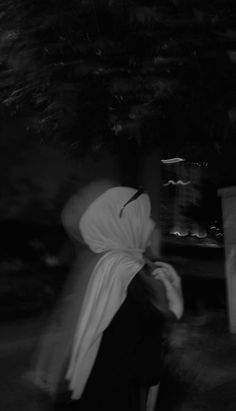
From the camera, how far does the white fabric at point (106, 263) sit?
2.09 metres

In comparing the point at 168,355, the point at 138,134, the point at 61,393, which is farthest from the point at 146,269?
the point at 168,355

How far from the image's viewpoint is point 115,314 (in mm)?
2098

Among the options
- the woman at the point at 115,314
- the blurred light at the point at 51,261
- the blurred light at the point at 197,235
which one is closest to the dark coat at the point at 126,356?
the woman at the point at 115,314

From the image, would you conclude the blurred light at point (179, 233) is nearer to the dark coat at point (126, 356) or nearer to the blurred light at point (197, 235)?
the blurred light at point (197, 235)

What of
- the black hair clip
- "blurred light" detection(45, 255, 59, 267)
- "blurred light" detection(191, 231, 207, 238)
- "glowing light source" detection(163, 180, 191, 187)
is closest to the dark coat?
the black hair clip

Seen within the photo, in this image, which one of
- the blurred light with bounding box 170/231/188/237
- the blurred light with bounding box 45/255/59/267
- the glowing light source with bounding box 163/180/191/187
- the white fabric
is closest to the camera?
the white fabric

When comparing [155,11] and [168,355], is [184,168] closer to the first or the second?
[168,355]

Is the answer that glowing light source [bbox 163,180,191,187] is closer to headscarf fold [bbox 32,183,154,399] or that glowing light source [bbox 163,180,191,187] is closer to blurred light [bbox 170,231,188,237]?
blurred light [bbox 170,231,188,237]

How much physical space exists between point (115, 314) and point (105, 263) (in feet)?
0.69

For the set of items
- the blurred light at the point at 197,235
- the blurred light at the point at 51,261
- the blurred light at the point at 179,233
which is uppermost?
the blurred light at the point at 179,233

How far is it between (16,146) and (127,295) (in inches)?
234

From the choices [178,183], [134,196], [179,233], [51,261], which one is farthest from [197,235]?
[134,196]

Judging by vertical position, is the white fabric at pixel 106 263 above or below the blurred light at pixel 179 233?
above

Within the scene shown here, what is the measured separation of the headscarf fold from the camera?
209 cm
